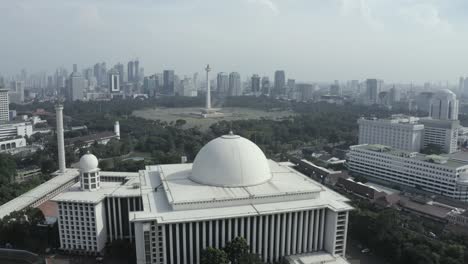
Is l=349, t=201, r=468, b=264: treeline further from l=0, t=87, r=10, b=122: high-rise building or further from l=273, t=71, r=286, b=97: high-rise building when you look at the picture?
l=273, t=71, r=286, b=97: high-rise building

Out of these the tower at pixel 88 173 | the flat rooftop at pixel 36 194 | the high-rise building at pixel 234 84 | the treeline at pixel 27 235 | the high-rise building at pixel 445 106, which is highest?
the high-rise building at pixel 234 84

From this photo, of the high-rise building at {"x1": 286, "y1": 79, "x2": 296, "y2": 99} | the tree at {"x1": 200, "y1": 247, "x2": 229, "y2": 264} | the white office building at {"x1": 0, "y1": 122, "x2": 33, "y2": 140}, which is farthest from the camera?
the high-rise building at {"x1": 286, "y1": 79, "x2": 296, "y2": 99}

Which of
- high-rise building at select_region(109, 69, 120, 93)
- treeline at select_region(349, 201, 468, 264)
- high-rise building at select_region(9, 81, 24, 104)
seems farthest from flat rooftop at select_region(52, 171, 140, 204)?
high-rise building at select_region(109, 69, 120, 93)

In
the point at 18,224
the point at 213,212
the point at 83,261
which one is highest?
the point at 213,212

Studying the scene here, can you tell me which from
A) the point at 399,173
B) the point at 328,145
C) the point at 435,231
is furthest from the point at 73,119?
the point at 435,231

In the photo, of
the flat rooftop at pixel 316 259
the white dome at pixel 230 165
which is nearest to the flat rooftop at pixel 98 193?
the white dome at pixel 230 165

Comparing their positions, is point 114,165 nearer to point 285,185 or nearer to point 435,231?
point 285,185

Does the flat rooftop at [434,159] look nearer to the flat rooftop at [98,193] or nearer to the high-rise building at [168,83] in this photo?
the flat rooftop at [98,193]
